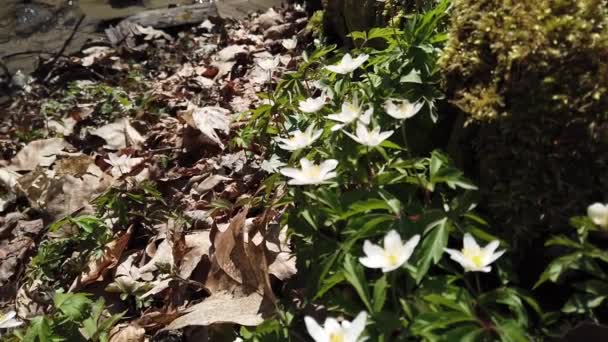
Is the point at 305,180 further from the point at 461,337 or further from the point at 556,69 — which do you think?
the point at 556,69

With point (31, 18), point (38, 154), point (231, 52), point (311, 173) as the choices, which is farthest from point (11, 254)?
point (31, 18)

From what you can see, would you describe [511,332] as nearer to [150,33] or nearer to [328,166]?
[328,166]

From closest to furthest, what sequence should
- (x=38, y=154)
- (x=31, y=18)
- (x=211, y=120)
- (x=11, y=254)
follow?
1. (x=11, y=254)
2. (x=211, y=120)
3. (x=38, y=154)
4. (x=31, y=18)

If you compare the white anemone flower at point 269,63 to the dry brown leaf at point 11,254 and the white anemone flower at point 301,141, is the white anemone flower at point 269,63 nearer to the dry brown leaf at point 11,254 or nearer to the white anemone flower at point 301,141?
the dry brown leaf at point 11,254

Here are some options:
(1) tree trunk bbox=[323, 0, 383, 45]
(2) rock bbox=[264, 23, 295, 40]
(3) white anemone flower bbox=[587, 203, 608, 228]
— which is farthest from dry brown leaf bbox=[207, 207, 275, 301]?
(2) rock bbox=[264, 23, 295, 40]

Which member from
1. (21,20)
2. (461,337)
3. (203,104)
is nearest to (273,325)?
(461,337)

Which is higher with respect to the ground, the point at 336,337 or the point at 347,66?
the point at 347,66

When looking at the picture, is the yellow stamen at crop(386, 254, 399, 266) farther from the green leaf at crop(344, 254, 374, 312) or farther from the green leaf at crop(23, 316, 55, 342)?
the green leaf at crop(23, 316, 55, 342)
